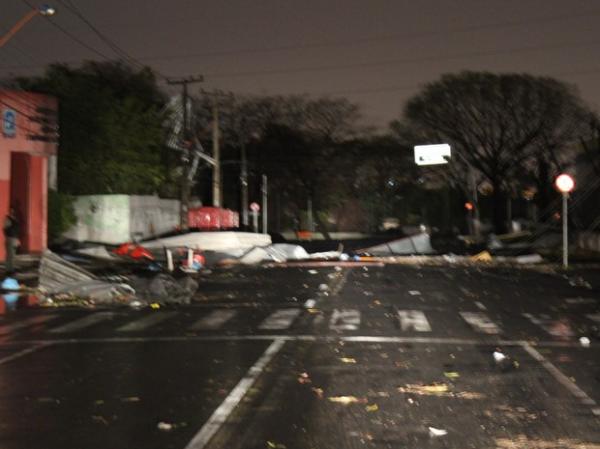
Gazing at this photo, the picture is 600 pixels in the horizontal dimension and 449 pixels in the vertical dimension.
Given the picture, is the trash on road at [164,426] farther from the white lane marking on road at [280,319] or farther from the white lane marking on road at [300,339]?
the white lane marking on road at [280,319]

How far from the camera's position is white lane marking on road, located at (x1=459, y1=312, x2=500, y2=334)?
12461 millimetres

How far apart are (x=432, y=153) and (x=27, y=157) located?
33850mm

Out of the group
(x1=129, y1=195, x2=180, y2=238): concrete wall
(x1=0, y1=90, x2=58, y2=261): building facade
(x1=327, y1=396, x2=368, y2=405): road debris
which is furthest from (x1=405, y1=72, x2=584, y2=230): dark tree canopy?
(x1=327, y1=396, x2=368, y2=405): road debris

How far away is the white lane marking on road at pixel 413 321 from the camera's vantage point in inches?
500

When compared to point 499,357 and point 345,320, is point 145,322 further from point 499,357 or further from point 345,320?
point 499,357

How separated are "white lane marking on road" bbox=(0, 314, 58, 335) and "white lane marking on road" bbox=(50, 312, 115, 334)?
63cm

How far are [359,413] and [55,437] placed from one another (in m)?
2.63

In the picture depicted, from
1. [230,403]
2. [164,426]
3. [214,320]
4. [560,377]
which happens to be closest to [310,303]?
[214,320]

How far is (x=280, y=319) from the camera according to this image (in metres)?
13.9

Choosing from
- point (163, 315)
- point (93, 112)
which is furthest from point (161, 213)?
point (163, 315)

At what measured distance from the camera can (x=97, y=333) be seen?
12305 mm

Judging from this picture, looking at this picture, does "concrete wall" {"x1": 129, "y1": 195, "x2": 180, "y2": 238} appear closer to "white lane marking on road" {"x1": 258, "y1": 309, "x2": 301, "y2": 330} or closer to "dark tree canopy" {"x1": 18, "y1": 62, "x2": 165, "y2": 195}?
"dark tree canopy" {"x1": 18, "y1": 62, "x2": 165, "y2": 195}

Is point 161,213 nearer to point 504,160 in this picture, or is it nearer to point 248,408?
point 504,160

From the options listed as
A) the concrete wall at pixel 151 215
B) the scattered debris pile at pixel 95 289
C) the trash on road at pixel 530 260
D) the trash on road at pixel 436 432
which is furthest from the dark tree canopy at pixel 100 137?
the trash on road at pixel 436 432
